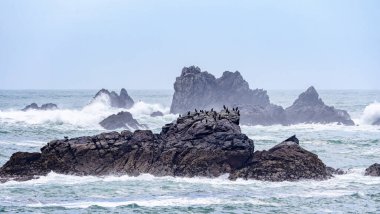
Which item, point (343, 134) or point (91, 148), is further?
point (343, 134)

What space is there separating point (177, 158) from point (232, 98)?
87781 mm

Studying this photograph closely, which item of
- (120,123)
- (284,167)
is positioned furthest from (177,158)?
(120,123)

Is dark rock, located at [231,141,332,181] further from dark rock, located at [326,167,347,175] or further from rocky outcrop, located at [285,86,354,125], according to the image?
rocky outcrop, located at [285,86,354,125]

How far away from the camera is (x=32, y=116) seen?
10862cm

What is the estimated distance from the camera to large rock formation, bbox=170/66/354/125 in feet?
371

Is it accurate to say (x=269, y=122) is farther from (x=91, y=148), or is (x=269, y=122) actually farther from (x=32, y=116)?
(x=91, y=148)

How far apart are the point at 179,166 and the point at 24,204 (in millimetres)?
12800

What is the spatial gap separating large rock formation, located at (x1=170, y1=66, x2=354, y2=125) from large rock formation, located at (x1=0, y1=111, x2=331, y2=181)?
2499 inches

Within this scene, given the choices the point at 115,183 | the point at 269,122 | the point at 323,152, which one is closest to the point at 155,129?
the point at 269,122

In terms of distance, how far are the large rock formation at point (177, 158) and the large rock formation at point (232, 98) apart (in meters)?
63.5

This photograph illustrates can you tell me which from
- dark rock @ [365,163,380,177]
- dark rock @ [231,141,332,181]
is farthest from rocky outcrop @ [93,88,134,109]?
dark rock @ [231,141,332,181]

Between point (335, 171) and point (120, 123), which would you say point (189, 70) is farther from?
point (335, 171)

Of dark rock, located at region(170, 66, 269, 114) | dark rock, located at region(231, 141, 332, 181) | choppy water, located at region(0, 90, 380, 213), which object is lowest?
choppy water, located at region(0, 90, 380, 213)

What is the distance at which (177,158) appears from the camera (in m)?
47.9
